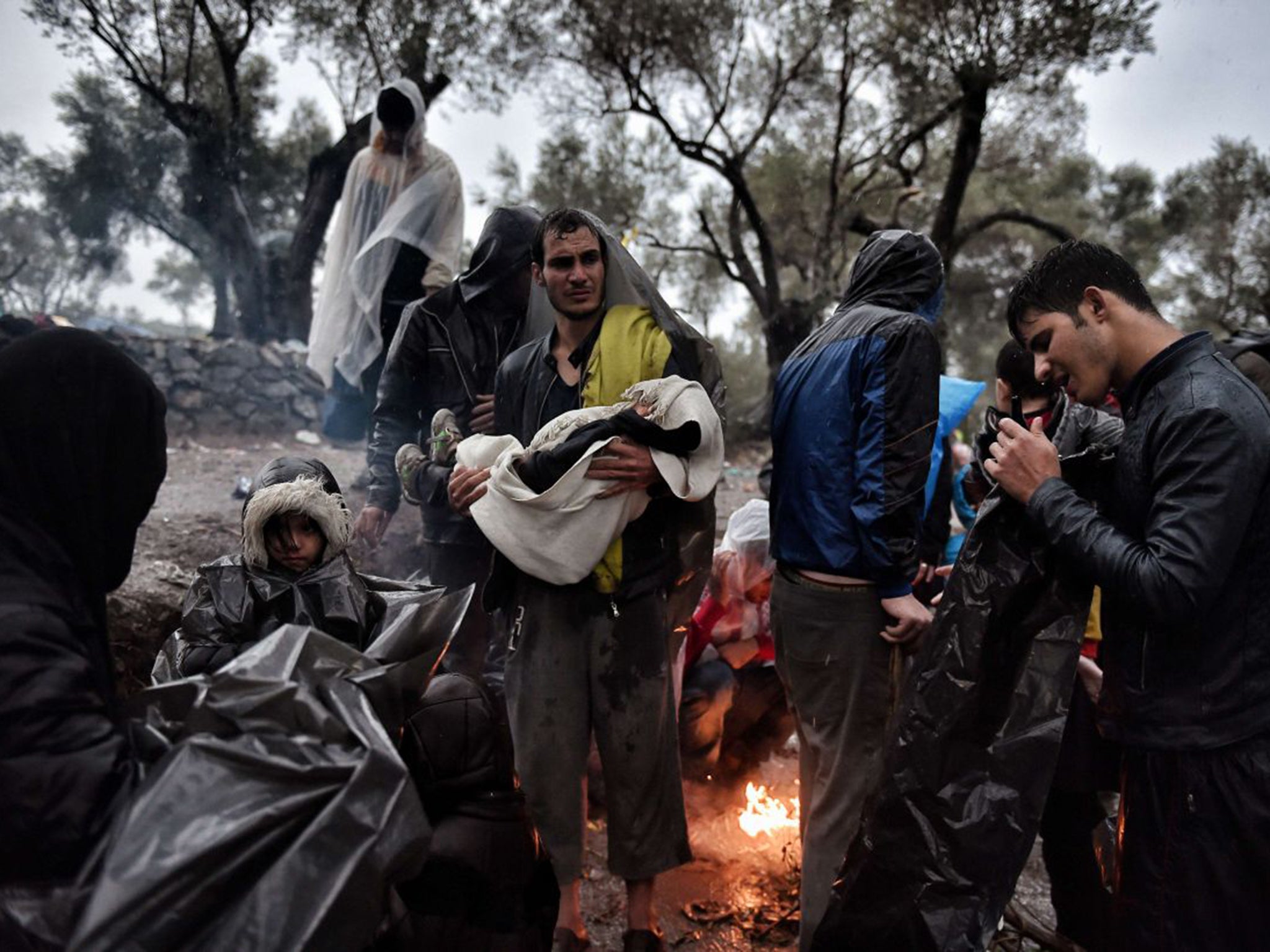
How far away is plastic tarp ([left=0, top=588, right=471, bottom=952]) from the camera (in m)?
1.12

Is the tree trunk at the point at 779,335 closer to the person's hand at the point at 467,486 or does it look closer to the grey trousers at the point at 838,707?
the grey trousers at the point at 838,707

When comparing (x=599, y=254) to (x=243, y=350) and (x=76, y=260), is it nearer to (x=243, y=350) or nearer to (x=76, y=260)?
(x=243, y=350)

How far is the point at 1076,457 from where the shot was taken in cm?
192

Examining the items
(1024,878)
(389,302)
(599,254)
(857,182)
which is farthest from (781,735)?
(857,182)

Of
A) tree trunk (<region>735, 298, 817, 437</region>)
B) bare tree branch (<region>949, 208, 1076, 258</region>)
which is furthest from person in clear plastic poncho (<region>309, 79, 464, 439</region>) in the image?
bare tree branch (<region>949, 208, 1076, 258</region>)

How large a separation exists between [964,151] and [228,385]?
12.0 meters

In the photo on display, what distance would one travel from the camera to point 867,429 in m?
2.36

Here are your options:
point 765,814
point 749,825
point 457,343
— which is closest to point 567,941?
point 749,825

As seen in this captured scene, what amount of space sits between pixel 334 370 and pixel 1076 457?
4.40 meters

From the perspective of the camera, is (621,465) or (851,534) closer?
(621,465)

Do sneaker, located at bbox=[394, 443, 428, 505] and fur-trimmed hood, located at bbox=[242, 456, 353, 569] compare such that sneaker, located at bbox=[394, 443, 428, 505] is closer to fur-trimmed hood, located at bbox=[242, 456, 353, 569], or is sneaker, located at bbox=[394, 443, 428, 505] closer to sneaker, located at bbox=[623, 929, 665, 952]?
fur-trimmed hood, located at bbox=[242, 456, 353, 569]

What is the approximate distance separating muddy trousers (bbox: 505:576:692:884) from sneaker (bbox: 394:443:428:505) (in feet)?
2.44

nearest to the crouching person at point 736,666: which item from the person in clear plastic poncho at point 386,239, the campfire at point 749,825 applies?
the campfire at point 749,825

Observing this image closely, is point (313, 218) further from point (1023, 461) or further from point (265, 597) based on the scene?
point (1023, 461)
